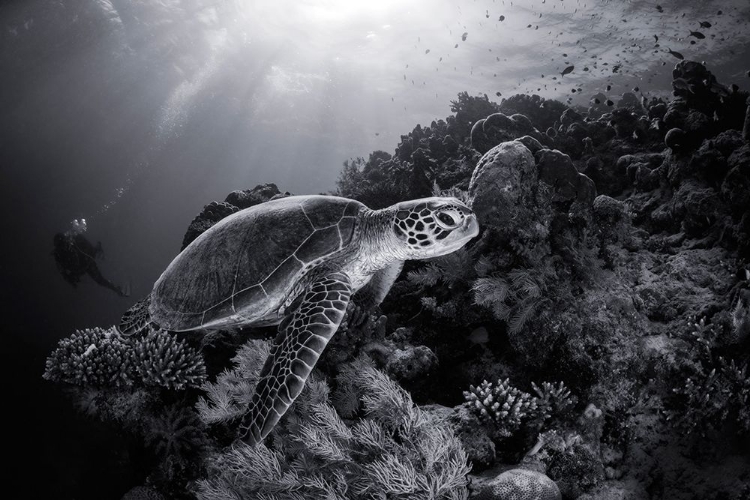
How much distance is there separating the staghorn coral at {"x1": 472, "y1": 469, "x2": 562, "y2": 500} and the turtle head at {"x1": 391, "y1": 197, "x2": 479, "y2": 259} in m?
1.84

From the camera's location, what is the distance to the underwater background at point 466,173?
2934 mm

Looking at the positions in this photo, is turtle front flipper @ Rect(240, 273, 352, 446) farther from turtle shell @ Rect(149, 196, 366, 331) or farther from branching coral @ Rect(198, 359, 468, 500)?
turtle shell @ Rect(149, 196, 366, 331)

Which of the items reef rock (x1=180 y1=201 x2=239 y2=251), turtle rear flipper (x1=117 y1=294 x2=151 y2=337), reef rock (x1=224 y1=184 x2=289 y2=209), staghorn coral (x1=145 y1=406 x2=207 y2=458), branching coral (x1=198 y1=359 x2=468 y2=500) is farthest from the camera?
reef rock (x1=224 y1=184 x2=289 y2=209)

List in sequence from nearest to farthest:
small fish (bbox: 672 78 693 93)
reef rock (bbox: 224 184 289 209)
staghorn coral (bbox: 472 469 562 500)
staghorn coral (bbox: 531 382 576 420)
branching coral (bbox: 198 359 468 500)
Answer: branching coral (bbox: 198 359 468 500) → staghorn coral (bbox: 472 469 562 500) → staghorn coral (bbox: 531 382 576 420) → small fish (bbox: 672 78 693 93) → reef rock (bbox: 224 184 289 209)

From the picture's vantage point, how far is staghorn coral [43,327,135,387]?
3.55 m

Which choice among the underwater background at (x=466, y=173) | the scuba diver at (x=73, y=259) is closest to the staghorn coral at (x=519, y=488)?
the underwater background at (x=466, y=173)

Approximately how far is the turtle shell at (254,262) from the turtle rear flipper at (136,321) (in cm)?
41

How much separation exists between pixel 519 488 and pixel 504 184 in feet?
9.37

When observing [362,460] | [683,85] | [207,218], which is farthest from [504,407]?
[683,85]

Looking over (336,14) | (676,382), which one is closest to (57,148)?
(336,14)

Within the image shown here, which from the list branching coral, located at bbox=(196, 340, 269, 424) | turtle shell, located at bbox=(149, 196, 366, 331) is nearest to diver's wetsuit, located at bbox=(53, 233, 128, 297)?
turtle shell, located at bbox=(149, 196, 366, 331)

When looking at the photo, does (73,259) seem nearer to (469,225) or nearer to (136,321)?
(136,321)

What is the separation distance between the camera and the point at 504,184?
3592 mm

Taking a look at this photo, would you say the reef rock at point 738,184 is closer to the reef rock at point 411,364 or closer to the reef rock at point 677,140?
the reef rock at point 677,140
